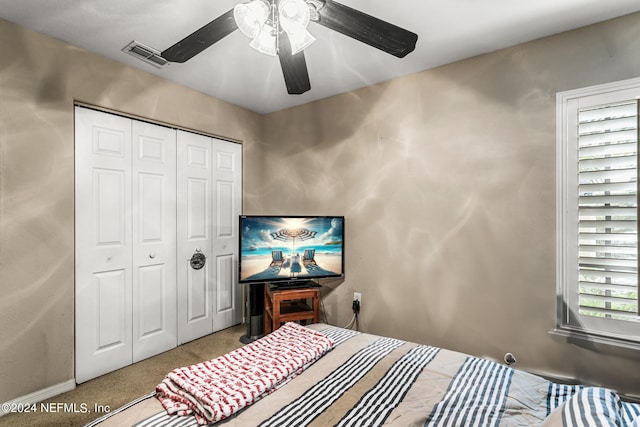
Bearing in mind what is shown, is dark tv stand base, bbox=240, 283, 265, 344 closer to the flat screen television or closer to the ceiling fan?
the flat screen television

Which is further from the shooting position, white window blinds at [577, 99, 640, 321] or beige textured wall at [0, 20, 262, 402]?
beige textured wall at [0, 20, 262, 402]

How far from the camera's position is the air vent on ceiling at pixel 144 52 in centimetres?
218

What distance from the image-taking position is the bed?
1050 mm

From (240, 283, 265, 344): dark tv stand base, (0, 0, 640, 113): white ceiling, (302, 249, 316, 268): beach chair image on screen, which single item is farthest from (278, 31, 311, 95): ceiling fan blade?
(240, 283, 265, 344): dark tv stand base

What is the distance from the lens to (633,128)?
178 centimetres

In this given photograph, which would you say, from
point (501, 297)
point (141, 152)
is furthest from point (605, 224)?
point (141, 152)

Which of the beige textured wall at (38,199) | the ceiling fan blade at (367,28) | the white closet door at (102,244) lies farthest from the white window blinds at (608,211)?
the beige textured wall at (38,199)

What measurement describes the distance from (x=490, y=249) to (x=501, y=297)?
348mm

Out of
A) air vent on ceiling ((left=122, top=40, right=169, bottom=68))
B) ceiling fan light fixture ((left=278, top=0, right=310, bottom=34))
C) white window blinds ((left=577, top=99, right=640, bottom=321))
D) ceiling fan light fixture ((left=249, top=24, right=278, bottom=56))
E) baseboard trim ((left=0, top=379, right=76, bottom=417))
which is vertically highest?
air vent on ceiling ((left=122, top=40, right=169, bottom=68))

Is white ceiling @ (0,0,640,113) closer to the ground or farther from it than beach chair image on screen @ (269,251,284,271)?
farther from it

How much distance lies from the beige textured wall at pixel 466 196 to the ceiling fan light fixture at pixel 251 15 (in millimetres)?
1619

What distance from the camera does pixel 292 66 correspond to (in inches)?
62.1

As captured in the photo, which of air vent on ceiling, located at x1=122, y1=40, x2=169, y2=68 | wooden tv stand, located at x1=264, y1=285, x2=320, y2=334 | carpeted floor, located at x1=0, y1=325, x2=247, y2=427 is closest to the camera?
carpeted floor, located at x1=0, y1=325, x2=247, y2=427

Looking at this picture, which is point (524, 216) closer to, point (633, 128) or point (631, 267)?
point (631, 267)
